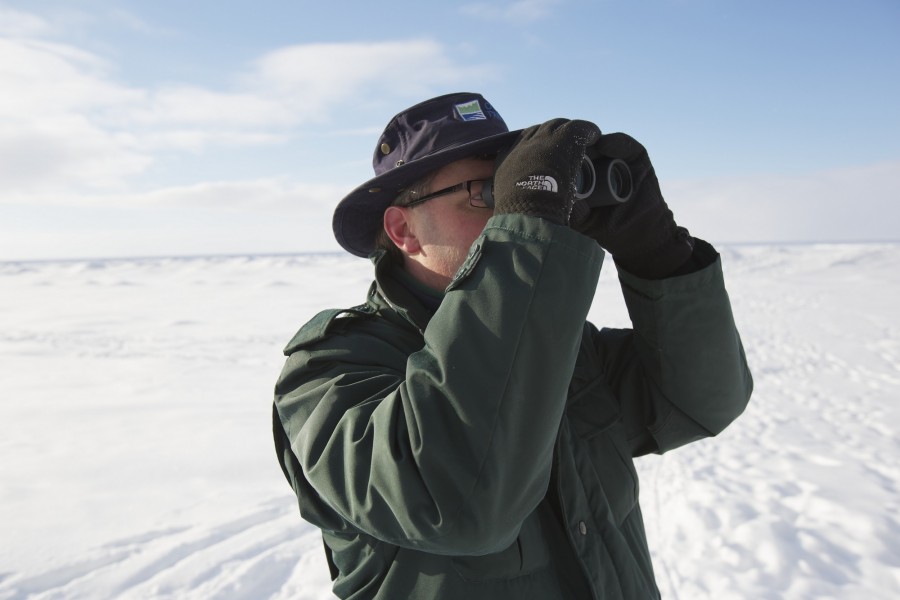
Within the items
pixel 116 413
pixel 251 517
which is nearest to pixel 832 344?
pixel 251 517

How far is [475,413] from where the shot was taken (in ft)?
2.80

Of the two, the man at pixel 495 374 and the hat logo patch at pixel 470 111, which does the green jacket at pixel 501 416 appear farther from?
the hat logo patch at pixel 470 111

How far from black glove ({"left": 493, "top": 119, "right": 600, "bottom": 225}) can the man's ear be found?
329 millimetres

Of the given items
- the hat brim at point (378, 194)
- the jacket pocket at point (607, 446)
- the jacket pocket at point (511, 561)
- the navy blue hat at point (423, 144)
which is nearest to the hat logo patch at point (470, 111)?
the navy blue hat at point (423, 144)

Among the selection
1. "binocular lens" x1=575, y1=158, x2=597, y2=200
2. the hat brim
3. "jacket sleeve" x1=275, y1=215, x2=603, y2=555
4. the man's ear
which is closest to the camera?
"jacket sleeve" x1=275, y1=215, x2=603, y2=555

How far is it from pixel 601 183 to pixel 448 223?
30 centimetres

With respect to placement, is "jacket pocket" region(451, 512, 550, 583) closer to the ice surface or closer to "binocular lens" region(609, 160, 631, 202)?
"binocular lens" region(609, 160, 631, 202)

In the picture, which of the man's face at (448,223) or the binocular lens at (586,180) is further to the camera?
the man's face at (448,223)

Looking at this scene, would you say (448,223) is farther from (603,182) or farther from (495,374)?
(495,374)

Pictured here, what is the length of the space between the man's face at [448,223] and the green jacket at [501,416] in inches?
3.3

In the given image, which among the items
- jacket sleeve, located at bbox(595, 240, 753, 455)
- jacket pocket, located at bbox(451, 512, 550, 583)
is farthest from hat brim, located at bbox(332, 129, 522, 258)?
jacket pocket, located at bbox(451, 512, 550, 583)

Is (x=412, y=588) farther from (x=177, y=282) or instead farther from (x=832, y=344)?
(x=177, y=282)

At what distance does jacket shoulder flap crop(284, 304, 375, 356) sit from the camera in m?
1.10

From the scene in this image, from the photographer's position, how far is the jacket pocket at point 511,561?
1.05 metres
